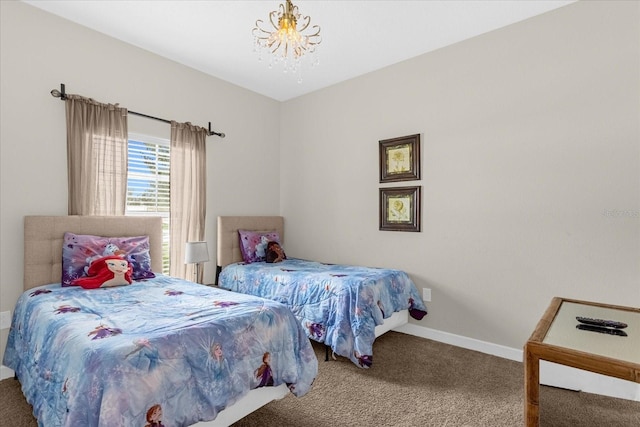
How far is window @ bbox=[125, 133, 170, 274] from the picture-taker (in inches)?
123

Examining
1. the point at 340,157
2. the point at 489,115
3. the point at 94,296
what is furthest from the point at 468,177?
the point at 94,296

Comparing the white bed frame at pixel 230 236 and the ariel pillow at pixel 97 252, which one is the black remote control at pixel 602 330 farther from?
the white bed frame at pixel 230 236

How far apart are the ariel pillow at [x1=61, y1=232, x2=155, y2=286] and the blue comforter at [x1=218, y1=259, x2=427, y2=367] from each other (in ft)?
3.13

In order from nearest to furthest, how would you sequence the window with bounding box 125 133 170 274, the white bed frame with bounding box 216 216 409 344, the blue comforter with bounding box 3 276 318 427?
the blue comforter with bounding box 3 276 318 427 < the window with bounding box 125 133 170 274 < the white bed frame with bounding box 216 216 409 344

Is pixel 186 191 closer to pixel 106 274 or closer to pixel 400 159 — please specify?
pixel 106 274

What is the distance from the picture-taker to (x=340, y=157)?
390 centimetres

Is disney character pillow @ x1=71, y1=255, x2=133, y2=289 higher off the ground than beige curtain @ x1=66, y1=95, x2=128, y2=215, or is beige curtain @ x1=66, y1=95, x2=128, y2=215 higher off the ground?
beige curtain @ x1=66, y1=95, x2=128, y2=215

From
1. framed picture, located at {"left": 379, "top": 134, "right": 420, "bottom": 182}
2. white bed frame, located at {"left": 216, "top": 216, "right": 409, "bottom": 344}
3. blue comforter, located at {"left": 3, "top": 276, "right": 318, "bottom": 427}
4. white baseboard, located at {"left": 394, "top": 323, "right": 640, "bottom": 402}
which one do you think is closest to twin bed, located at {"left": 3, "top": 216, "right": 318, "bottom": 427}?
blue comforter, located at {"left": 3, "top": 276, "right": 318, "bottom": 427}

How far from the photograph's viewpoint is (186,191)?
3447 mm

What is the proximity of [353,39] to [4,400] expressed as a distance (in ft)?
12.1

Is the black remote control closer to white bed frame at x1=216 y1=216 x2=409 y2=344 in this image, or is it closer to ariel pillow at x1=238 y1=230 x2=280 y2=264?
ariel pillow at x1=238 y1=230 x2=280 y2=264

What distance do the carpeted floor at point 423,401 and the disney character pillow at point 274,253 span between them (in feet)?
4.59

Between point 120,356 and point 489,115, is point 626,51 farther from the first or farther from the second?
point 120,356

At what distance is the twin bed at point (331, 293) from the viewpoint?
2.52m
